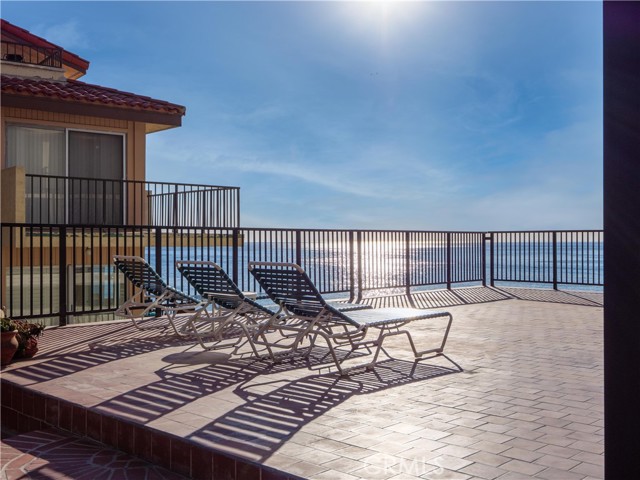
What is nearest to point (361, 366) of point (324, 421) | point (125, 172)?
point (324, 421)

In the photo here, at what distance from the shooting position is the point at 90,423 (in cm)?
407

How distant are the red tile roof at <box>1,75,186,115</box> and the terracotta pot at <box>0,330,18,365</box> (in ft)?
26.0

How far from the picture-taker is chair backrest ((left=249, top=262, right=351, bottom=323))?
→ 528 cm

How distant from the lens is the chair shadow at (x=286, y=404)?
334cm

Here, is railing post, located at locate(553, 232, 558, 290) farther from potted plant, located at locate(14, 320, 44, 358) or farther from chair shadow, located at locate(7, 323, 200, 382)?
potted plant, located at locate(14, 320, 44, 358)

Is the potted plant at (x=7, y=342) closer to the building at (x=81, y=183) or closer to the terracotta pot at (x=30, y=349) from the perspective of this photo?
the terracotta pot at (x=30, y=349)

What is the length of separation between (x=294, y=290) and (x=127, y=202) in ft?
31.9

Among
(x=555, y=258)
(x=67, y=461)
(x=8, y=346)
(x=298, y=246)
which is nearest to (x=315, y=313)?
(x=67, y=461)

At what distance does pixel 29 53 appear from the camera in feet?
61.7

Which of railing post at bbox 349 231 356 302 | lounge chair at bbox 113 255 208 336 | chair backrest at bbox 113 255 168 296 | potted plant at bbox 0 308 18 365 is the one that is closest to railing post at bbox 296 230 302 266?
railing post at bbox 349 231 356 302

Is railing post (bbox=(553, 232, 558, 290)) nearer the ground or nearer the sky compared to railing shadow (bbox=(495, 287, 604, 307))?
nearer the sky

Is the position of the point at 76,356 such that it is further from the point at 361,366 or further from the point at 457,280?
the point at 457,280

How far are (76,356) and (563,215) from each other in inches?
1498

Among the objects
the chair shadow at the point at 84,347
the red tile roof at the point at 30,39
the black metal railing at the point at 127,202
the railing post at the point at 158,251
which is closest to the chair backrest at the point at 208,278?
the chair shadow at the point at 84,347
